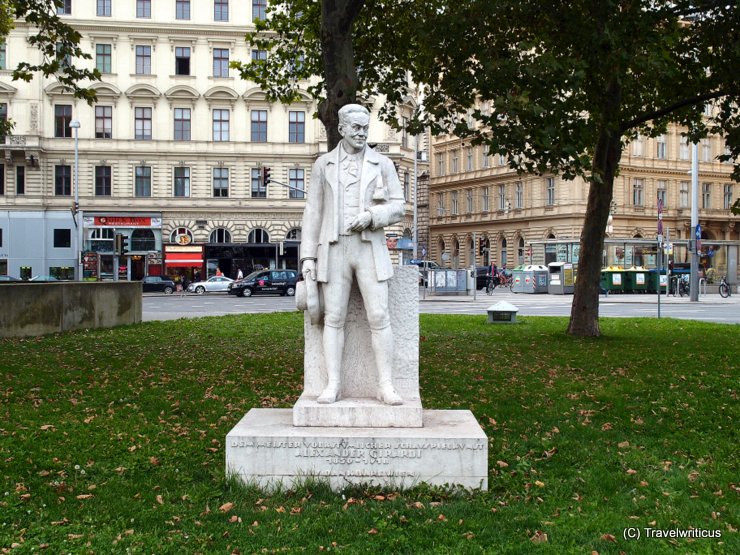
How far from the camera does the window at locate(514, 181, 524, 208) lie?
66438mm

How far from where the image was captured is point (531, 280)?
4759 centimetres

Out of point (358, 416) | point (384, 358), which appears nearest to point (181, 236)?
point (384, 358)

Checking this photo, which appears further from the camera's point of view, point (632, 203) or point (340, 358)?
point (632, 203)

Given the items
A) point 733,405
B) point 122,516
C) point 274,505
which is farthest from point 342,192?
point 733,405

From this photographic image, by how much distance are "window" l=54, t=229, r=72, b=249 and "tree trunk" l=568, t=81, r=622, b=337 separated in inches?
1554

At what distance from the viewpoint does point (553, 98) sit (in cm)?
1143

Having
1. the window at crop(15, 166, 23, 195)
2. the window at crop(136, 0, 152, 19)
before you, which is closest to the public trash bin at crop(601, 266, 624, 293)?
the window at crop(136, 0, 152, 19)

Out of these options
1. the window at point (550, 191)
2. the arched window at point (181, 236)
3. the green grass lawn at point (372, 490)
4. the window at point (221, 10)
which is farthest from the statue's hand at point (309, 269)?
the window at point (550, 191)

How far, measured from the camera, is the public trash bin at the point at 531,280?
1859 inches

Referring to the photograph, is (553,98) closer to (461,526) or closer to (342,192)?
(342,192)

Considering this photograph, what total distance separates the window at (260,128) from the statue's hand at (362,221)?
4869 centimetres

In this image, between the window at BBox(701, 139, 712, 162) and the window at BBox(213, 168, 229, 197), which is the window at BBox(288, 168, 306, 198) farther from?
the window at BBox(701, 139, 712, 162)

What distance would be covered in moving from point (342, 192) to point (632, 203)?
205 ft

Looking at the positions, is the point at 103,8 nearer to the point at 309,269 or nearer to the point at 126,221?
the point at 126,221
